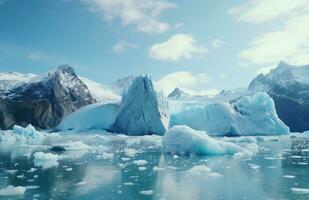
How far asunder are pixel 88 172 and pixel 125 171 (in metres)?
1.39

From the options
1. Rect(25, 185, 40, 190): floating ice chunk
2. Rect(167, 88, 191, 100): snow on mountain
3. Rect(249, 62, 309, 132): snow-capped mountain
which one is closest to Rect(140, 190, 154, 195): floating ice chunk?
Rect(25, 185, 40, 190): floating ice chunk

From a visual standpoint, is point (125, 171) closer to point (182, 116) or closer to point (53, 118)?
point (182, 116)

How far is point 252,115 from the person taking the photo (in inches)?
1943

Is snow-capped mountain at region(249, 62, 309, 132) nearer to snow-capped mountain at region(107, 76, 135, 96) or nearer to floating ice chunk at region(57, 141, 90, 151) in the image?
snow-capped mountain at region(107, 76, 135, 96)

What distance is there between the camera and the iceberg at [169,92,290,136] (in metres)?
48.0

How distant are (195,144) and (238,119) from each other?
27.9 m

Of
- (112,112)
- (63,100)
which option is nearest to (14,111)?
(63,100)

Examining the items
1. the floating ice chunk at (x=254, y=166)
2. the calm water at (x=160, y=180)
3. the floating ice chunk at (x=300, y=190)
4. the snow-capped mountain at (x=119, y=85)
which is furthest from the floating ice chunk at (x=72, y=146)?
the snow-capped mountain at (x=119, y=85)

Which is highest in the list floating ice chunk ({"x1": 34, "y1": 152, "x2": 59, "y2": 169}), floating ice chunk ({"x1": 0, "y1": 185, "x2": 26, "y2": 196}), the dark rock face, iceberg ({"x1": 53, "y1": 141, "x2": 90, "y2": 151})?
the dark rock face

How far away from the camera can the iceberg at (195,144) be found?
2216cm

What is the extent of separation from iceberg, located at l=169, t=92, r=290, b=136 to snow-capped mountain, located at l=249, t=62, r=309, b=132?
37.7 metres

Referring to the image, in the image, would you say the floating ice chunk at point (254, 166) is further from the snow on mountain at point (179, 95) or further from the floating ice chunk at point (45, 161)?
the snow on mountain at point (179, 95)

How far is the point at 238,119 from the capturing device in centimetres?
4916

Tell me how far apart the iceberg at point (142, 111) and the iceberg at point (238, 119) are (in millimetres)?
1883
